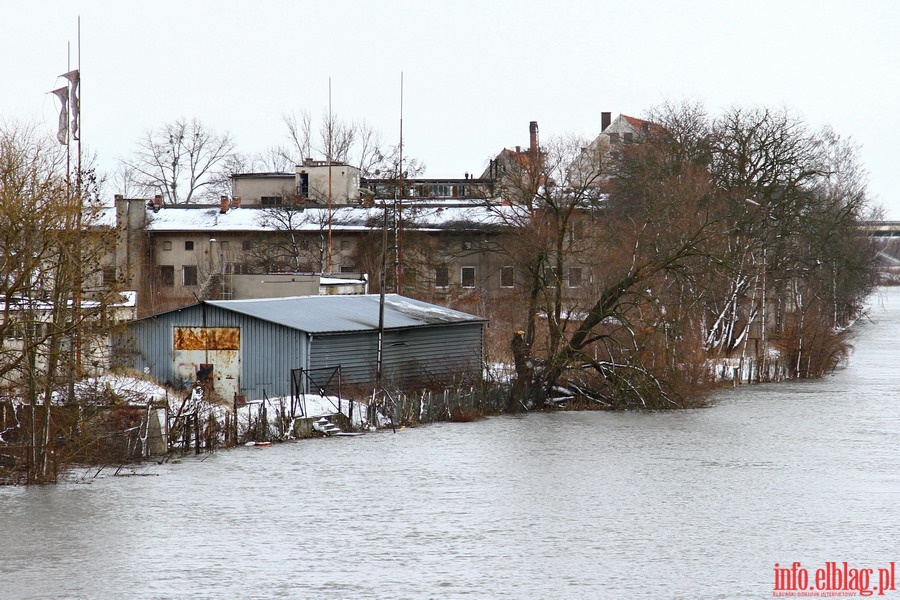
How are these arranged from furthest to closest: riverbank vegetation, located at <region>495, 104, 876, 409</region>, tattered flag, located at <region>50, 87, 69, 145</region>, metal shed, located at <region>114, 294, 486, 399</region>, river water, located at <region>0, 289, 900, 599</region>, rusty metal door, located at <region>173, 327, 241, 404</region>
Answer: riverbank vegetation, located at <region>495, 104, 876, 409</region> < rusty metal door, located at <region>173, 327, 241, 404</region> < metal shed, located at <region>114, 294, 486, 399</region> < tattered flag, located at <region>50, 87, 69, 145</region> < river water, located at <region>0, 289, 900, 599</region>

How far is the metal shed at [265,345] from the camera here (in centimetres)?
3198

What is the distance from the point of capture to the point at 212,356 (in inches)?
1291

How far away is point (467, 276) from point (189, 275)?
1590cm

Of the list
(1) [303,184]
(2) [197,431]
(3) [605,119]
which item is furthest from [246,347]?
(3) [605,119]

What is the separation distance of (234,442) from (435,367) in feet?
35.8

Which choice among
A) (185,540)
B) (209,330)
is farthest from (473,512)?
(209,330)

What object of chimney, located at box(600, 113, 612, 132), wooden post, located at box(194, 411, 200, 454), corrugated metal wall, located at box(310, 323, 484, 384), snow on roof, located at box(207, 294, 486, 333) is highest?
chimney, located at box(600, 113, 612, 132)

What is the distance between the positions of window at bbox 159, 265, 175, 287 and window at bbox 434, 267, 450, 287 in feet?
49.3

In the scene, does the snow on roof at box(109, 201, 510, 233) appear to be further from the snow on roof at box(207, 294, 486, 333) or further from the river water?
the river water

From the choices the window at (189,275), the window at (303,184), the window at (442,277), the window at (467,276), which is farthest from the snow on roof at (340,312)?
the window at (303,184)

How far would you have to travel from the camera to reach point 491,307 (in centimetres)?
6059

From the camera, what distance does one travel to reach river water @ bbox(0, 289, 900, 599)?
14.9 m

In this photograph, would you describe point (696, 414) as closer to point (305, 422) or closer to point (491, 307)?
point (305, 422)

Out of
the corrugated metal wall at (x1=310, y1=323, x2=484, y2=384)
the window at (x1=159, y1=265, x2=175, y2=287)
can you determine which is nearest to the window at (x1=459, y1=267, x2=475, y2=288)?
the window at (x1=159, y1=265, x2=175, y2=287)
